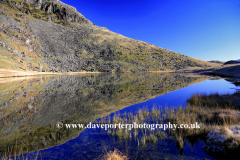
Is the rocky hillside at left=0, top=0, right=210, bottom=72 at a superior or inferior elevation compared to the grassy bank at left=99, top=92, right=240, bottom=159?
superior

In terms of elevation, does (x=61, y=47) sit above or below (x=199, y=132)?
above

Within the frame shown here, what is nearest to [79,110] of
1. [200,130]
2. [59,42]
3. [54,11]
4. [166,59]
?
[200,130]

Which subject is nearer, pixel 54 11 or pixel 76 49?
pixel 76 49

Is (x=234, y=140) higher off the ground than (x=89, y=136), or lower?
higher

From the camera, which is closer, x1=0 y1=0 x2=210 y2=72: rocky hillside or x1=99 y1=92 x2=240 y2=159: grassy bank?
x1=99 y1=92 x2=240 y2=159: grassy bank

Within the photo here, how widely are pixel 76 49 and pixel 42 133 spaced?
107 meters

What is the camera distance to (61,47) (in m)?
98.2

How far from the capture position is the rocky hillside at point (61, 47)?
7056cm

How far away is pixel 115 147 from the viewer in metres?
6.75

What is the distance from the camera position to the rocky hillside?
70.6 meters

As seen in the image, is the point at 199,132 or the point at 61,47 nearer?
the point at 199,132

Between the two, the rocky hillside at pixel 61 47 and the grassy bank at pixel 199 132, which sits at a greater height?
the rocky hillside at pixel 61 47

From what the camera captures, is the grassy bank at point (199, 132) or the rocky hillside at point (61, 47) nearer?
the grassy bank at point (199, 132)

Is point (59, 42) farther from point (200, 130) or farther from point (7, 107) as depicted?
point (200, 130)
